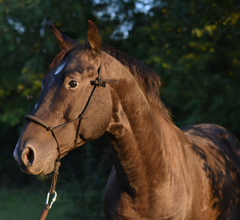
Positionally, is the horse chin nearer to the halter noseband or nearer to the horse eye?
the halter noseband

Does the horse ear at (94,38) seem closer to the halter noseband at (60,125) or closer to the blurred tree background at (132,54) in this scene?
the halter noseband at (60,125)

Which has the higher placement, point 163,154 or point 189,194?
point 163,154

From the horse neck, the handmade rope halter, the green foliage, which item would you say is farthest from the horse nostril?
the green foliage

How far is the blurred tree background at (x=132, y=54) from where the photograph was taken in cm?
594

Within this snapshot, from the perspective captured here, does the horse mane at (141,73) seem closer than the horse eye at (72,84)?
No

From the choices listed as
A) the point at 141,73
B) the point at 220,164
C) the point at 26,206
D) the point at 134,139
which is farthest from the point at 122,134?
the point at 26,206

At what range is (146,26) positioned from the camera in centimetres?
791

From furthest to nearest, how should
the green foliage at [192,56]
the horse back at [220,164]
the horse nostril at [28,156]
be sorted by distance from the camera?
the green foliage at [192,56]
the horse back at [220,164]
the horse nostril at [28,156]

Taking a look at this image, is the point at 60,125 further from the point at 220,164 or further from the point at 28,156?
the point at 220,164

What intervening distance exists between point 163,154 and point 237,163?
181 centimetres

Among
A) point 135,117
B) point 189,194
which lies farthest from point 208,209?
point 135,117

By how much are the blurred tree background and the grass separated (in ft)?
6.86

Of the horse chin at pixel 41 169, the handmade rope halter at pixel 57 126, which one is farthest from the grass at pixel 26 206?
the horse chin at pixel 41 169

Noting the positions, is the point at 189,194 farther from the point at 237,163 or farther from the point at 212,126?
the point at 212,126
